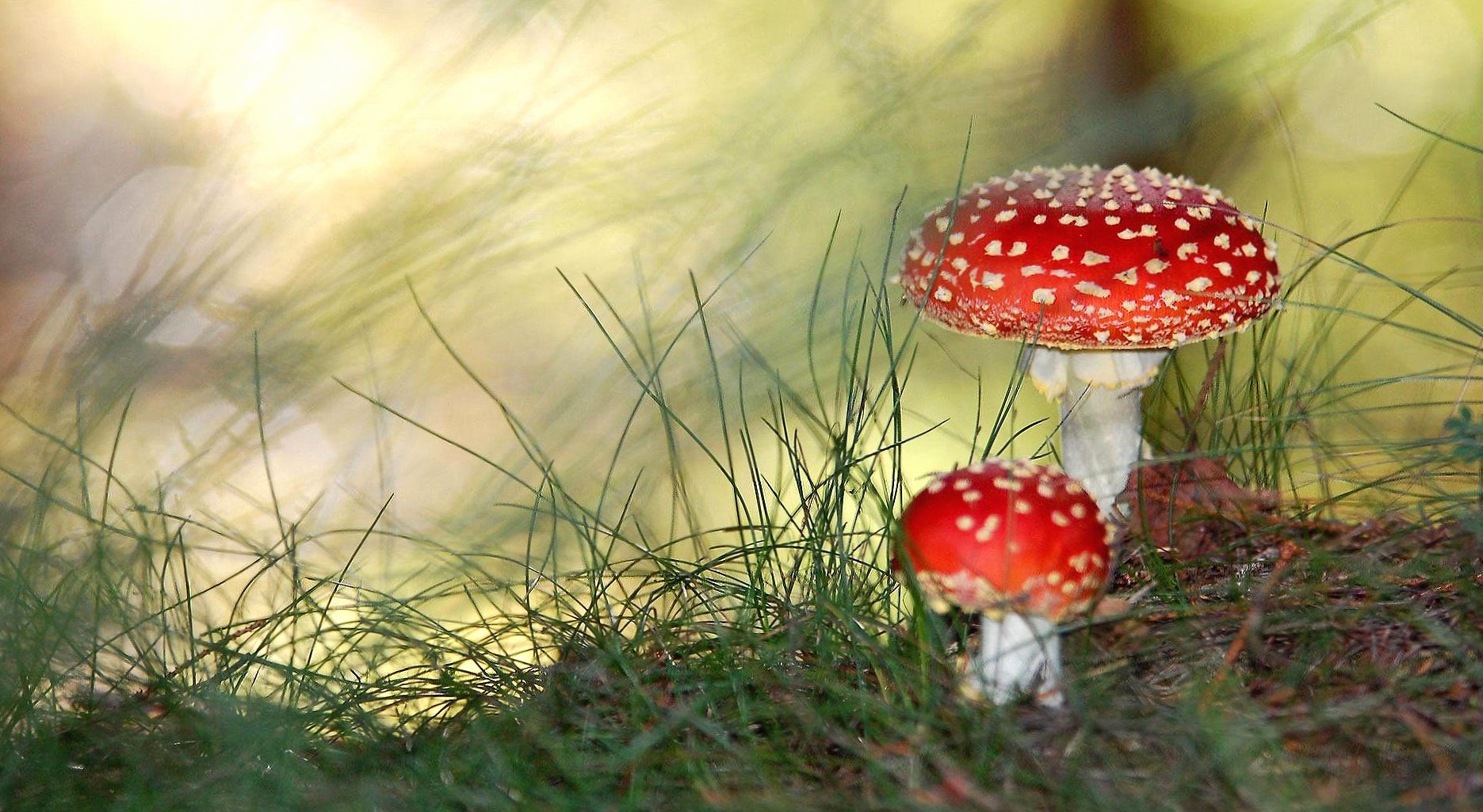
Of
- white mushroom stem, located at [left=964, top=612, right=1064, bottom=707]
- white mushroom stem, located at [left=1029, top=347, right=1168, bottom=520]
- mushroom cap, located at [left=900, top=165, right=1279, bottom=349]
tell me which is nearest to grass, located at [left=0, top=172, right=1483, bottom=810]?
white mushroom stem, located at [left=964, top=612, right=1064, bottom=707]

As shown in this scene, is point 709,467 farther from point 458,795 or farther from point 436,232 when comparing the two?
point 458,795

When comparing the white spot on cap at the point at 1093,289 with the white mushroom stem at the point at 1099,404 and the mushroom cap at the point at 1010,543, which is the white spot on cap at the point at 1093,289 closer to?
the white mushroom stem at the point at 1099,404

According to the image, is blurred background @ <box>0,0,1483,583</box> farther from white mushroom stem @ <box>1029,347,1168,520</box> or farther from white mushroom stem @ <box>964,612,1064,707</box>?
white mushroom stem @ <box>964,612,1064,707</box>

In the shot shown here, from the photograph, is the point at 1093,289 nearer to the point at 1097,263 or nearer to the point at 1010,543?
the point at 1097,263

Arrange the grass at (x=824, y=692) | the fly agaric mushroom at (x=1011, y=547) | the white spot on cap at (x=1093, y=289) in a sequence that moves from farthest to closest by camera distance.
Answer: the white spot on cap at (x=1093, y=289) < the fly agaric mushroom at (x=1011, y=547) < the grass at (x=824, y=692)

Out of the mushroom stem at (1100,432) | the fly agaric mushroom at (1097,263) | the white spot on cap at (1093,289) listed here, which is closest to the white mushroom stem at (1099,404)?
the mushroom stem at (1100,432)
